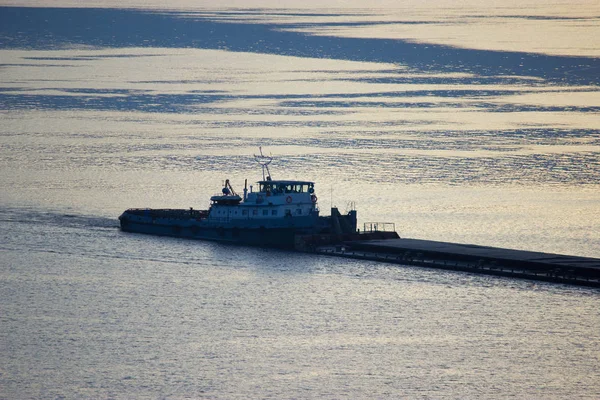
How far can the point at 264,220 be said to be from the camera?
270ft

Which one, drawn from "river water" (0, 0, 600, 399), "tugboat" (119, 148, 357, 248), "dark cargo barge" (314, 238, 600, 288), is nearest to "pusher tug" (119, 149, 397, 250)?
"tugboat" (119, 148, 357, 248)

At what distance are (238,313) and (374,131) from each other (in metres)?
67.5

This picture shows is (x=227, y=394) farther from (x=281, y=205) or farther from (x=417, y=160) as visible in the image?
(x=417, y=160)

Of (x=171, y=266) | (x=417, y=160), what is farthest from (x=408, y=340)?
(x=417, y=160)

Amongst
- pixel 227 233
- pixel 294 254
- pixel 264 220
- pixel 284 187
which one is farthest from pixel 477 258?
pixel 227 233

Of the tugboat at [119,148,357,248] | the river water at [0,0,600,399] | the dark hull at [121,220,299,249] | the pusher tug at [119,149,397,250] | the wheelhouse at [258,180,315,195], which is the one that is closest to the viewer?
the river water at [0,0,600,399]

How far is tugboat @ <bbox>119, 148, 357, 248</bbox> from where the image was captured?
266 ft

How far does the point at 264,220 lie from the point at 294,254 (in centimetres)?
435

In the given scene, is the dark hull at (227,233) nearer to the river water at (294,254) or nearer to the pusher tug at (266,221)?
the pusher tug at (266,221)

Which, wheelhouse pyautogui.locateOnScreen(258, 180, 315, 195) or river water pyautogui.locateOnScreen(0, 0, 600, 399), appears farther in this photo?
wheelhouse pyautogui.locateOnScreen(258, 180, 315, 195)

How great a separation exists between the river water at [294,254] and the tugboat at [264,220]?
56.1 inches

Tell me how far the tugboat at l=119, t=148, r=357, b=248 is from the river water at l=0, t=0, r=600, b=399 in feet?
4.68

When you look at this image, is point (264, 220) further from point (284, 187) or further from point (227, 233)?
point (227, 233)

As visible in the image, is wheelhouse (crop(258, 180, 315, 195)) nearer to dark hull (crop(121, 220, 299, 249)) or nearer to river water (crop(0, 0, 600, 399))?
dark hull (crop(121, 220, 299, 249))
